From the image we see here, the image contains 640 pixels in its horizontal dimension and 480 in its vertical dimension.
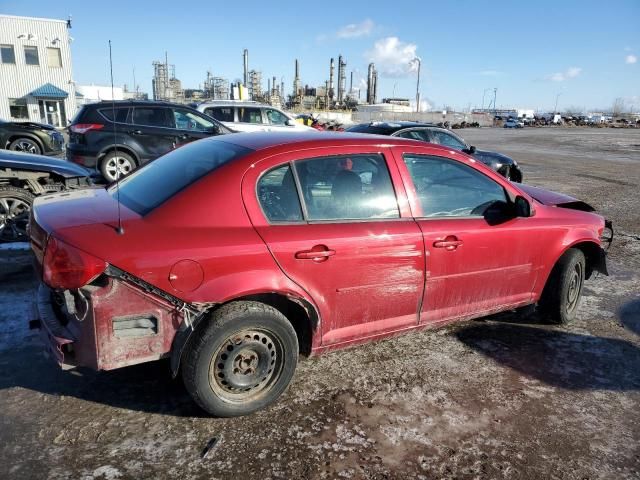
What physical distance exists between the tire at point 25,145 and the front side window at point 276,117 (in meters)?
5.86

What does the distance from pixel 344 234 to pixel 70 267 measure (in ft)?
4.93

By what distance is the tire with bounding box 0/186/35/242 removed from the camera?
218 inches

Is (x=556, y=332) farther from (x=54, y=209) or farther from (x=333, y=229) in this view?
(x=54, y=209)

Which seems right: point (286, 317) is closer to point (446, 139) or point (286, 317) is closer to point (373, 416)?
point (373, 416)

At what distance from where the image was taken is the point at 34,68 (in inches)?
1449

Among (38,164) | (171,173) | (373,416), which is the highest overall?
(171,173)

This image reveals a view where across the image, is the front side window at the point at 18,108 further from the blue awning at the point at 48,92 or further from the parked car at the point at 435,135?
the parked car at the point at 435,135

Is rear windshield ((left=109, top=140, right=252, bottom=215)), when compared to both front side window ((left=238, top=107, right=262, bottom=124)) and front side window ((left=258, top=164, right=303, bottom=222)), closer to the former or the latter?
front side window ((left=258, top=164, right=303, bottom=222))

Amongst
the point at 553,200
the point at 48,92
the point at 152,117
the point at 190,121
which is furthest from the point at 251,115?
the point at 48,92

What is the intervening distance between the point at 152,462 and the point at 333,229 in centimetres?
159

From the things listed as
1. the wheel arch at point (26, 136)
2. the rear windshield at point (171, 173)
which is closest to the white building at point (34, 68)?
the wheel arch at point (26, 136)

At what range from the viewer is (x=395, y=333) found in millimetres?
3369

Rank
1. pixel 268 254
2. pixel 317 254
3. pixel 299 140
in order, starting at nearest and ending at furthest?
pixel 268 254 < pixel 317 254 < pixel 299 140

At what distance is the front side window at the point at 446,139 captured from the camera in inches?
381
